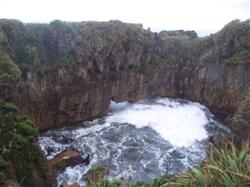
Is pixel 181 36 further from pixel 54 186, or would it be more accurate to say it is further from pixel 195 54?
pixel 54 186

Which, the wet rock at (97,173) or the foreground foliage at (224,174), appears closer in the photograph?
the foreground foliage at (224,174)

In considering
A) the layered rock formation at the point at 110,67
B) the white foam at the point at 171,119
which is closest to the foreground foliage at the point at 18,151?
the layered rock formation at the point at 110,67

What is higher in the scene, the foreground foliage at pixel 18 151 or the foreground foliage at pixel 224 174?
the foreground foliage at pixel 224 174

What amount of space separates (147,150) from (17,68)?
41.4 feet

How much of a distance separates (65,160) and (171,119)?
52.5 feet

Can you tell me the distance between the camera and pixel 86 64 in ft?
132

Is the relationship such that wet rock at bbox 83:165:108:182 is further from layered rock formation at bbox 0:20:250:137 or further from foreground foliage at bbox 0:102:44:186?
layered rock formation at bbox 0:20:250:137

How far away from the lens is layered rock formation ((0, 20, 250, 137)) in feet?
117

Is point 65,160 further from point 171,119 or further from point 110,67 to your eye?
point 110,67

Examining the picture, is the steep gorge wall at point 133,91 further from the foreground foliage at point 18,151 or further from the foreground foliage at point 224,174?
the foreground foliage at point 224,174

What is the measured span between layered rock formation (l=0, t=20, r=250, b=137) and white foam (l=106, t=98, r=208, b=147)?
1919 mm

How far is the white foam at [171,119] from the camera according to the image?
36.0 meters

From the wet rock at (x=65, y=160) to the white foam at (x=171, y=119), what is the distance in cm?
923

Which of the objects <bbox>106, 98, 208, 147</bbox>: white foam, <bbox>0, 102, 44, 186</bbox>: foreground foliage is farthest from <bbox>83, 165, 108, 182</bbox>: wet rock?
<bbox>106, 98, 208, 147</bbox>: white foam
